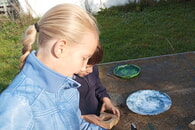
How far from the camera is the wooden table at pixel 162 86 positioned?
1638 millimetres

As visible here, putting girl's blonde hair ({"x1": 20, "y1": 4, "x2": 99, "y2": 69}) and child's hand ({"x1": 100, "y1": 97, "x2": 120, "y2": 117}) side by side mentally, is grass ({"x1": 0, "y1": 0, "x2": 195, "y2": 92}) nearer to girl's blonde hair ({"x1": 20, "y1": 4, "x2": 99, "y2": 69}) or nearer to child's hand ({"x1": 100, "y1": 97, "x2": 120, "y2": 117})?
child's hand ({"x1": 100, "y1": 97, "x2": 120, "y2": 117})

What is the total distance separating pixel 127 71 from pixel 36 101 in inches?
55.7

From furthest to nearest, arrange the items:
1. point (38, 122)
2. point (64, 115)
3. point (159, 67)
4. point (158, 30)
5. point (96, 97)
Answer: point (158, 30) → point (159, 67) → point (96, 97) → point (64, 115) → point (38, 122)

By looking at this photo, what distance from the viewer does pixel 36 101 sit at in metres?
1.03

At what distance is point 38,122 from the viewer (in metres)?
1.04

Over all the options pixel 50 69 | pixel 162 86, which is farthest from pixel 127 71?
pixel 50 69

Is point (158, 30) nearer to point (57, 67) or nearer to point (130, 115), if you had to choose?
point (130, 115)

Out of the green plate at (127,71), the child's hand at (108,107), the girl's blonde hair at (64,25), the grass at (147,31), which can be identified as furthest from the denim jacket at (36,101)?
the grass at (147,31)

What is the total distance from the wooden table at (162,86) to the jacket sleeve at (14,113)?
81 cm

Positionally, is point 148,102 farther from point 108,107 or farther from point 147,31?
point 147,31

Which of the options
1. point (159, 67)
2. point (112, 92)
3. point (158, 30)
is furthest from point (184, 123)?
point (158, 30)

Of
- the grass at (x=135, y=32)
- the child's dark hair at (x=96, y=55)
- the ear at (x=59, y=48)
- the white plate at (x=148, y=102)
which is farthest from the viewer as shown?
the grass at (x=135, y=32)

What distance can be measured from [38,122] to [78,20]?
48cm

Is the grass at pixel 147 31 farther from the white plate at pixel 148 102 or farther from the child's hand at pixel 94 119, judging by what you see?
the child's hand at pixel 94 119
